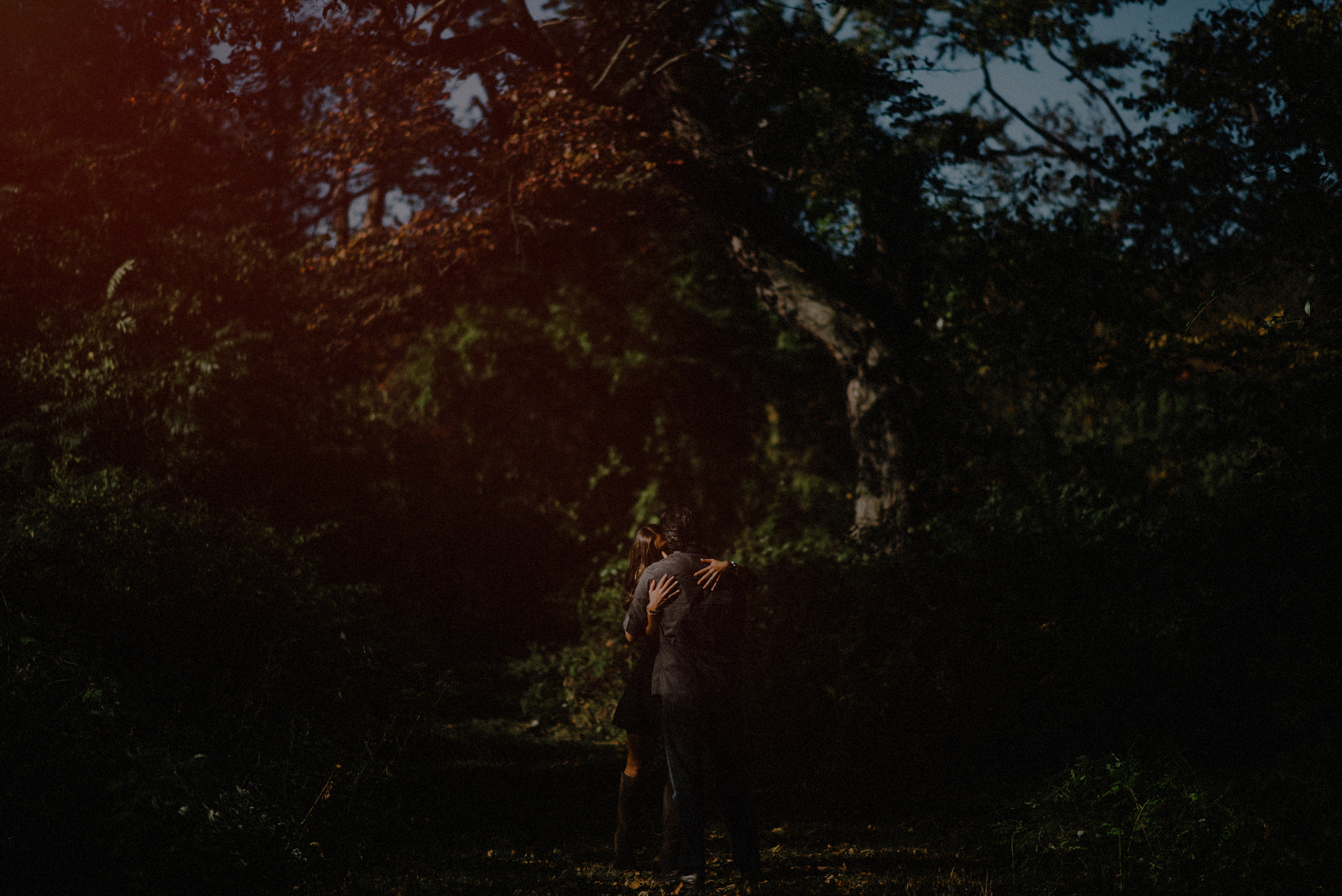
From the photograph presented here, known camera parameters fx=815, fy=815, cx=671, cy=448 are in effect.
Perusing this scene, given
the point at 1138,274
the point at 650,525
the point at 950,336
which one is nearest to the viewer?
the point at 650,525

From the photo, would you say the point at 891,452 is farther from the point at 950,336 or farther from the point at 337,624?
the point at 337,624

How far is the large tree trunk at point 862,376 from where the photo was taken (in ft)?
28.5

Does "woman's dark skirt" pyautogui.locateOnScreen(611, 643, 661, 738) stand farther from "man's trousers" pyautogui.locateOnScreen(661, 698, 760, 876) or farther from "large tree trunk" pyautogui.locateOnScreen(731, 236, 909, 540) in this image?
"large tree trunk" pyautogui.locateOnScreen(731, 236, 909, 540)

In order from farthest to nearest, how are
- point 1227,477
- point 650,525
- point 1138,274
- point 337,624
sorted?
1. point 1138,274
2. point 1227,477
3. point 337,624
4. point 650,525

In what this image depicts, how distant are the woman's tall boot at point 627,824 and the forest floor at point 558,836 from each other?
3.6 inches

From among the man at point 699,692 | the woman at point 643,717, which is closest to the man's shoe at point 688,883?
the man at point 699,692

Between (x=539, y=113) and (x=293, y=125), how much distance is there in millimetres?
5518

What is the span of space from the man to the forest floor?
32cm

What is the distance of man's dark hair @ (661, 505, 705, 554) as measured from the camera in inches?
175

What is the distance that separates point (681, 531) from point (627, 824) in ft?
5.64

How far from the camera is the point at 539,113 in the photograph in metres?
8.91

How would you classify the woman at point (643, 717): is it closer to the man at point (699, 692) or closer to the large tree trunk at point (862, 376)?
the man at point (699, 692)

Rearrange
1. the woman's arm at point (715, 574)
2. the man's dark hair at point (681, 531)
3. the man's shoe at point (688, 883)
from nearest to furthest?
the man's shoe at point (688, 883) → the woman's arm at point (715, 574) → the man's dark hair at point (681, 531)

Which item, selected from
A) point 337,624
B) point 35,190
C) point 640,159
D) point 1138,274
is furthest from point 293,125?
point 1138,274
